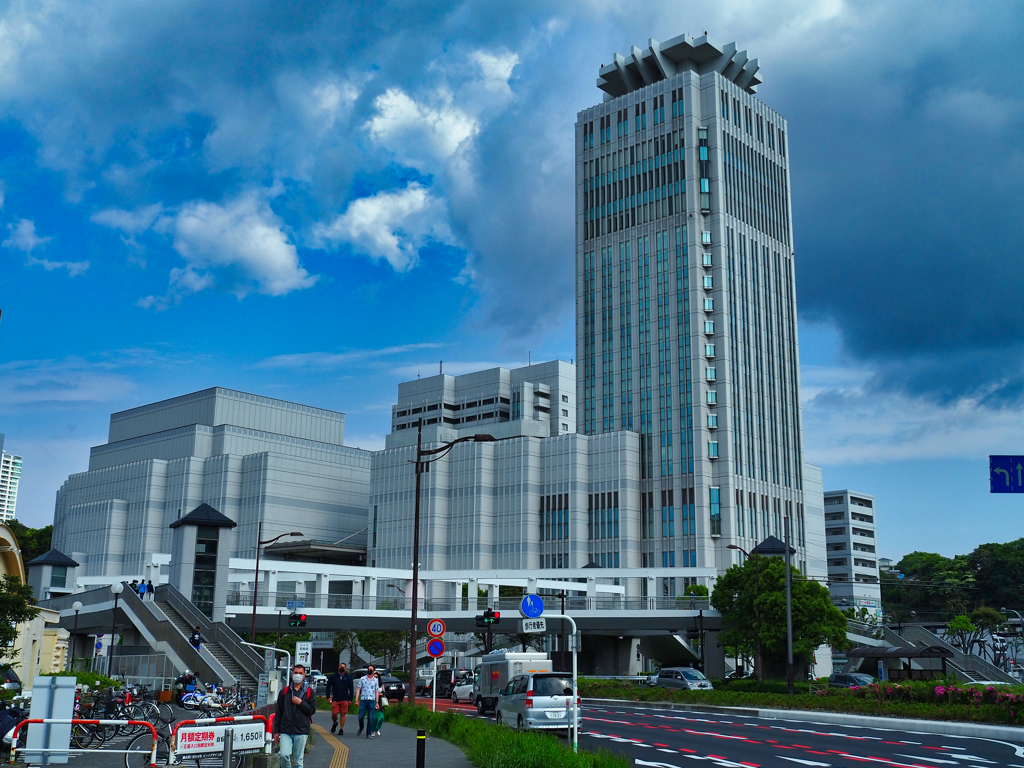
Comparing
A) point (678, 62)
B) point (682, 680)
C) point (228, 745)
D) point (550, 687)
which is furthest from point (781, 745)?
point (678, 62)

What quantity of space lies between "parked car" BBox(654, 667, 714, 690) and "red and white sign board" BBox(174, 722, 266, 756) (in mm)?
38851

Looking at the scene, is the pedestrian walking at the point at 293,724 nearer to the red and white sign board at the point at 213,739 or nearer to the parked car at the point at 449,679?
the red and white sign board at the point at 213,739

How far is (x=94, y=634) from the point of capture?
212 ft

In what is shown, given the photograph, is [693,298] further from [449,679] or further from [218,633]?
[218,633]

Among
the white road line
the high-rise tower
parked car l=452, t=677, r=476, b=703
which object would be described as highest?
the high-rise tower

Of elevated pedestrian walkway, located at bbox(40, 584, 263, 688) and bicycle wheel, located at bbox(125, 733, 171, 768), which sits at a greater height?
elevated pedestrian walkway, located at bbox(40, 584, 263, 688)

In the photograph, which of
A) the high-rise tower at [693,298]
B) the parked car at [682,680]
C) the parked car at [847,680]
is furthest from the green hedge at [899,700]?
the high-rise tower at [693,298]

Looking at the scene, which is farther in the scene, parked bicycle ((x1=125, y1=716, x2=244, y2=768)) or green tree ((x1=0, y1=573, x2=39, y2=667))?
green tree ((x1=0, y1=573, x2=39, y2=667))

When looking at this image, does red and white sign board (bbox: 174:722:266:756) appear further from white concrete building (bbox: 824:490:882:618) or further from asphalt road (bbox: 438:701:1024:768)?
white concrete building (bbox: 824:490:882:618)

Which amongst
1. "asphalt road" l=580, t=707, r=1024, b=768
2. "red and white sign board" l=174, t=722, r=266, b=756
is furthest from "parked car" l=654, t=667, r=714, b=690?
"red and white sign board" l=174, t=722, r=266, b=756

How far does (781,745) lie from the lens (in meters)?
A: 25.9

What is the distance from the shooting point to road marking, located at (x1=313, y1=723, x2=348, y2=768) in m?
20.2

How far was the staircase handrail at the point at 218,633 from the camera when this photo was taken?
41844 mm

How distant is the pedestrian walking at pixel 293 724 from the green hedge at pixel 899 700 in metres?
23.1
